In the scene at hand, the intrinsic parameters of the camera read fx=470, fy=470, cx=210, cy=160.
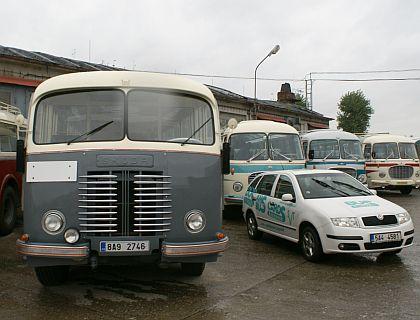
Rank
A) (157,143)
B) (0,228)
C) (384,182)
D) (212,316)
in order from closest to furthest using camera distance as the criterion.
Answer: (212,316) → (157,143) → (0,228) → (384,182)

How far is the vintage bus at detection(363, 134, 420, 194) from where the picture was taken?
773 inches

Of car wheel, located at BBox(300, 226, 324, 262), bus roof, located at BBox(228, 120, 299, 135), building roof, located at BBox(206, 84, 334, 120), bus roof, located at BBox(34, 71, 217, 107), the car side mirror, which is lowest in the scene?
car wheel, located at BBox(300, 226, 324, 262)

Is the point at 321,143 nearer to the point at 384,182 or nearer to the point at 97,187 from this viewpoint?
the point at 384,182

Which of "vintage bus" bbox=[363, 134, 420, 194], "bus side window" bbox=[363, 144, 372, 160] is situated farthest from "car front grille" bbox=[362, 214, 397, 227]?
"bus side window" bbox=[363, 144, 372, 160]

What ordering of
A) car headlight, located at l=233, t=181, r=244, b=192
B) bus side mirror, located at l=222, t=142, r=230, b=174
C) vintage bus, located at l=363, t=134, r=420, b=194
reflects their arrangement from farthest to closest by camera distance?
vintage bus, located at l=363, t=134, r=420, b=194 < car headlight, located at l=233, t=181, r=244, b=192 < bus side mirror, located at l=222, t=142, r=230, b=174

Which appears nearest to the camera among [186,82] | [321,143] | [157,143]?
[157,143]

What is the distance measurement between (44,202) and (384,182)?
16990 mm

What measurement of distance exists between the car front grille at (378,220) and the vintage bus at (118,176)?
277cm

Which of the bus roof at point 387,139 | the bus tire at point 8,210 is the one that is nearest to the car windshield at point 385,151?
the bus roof at point 387,139

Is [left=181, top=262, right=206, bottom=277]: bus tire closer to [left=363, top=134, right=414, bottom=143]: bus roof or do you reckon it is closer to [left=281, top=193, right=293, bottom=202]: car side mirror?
[left=281, top=193, right=293, bottom=202]: car side mirror

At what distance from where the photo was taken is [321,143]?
17.5m

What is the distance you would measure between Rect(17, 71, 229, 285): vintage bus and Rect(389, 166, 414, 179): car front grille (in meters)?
15.6

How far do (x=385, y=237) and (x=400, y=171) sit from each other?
13579 mm

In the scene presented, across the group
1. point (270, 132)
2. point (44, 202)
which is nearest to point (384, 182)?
point (270, 132)
